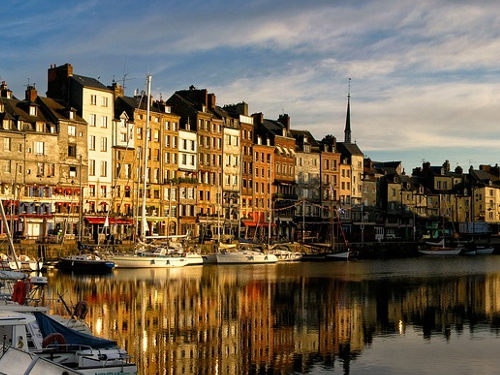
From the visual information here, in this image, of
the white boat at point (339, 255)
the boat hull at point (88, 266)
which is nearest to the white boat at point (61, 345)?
the boat hull at point (88, 266)

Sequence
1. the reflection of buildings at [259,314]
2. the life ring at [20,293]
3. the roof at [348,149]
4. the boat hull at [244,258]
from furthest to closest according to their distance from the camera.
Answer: the roof at [348,149], the boat hull at [244,258], the reflection of buildings at [259,314], the life ring at [20,293]

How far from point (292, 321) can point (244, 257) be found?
42.2 meters

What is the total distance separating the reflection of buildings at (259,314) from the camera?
2780 cm

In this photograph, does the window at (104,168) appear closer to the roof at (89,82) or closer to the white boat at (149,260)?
the roof at (89,82)

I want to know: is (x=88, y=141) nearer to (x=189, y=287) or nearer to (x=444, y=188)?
(x=189, y=287)

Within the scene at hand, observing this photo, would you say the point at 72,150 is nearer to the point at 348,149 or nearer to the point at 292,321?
the point at 292,321

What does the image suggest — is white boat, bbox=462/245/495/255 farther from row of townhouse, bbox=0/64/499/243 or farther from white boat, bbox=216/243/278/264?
white boat, bbox=216/243/278/264

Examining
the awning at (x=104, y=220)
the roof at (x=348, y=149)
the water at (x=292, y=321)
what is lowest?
the water at (x=292, y=321)

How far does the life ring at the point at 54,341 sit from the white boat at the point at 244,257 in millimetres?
57159

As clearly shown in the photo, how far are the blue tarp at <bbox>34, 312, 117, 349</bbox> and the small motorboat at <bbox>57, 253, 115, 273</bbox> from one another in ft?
134

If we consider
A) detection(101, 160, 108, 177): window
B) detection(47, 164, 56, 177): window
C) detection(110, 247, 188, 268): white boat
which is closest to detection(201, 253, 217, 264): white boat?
detection(110, 247, 188, 268): white boat

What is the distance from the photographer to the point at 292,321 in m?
36.6

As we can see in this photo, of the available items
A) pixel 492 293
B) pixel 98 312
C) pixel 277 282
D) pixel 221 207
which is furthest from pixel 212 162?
pixel 98 312

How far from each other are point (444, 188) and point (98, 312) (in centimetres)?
11083
